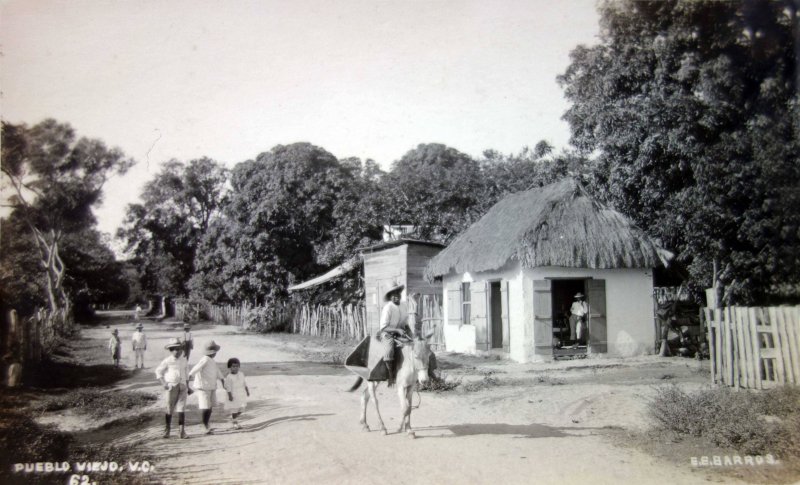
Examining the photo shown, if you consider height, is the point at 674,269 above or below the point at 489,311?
above

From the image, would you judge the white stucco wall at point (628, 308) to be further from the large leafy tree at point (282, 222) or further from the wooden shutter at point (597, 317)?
the large leafy tree at point (282, 222)

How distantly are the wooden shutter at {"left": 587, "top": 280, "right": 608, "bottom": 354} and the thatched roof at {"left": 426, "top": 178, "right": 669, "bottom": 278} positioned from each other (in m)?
0.63

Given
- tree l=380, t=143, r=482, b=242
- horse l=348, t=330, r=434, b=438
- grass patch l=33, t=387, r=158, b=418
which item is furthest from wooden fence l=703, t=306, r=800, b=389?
tree l=380, t=143, r=482, b=242

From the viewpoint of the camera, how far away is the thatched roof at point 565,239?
1176 centimetres

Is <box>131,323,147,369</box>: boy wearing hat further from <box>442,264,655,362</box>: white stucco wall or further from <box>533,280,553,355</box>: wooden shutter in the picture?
<box>533,280,553,355</box>: wooden shutter

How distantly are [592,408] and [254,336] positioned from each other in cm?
1403

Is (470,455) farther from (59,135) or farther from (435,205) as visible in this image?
(435,205)

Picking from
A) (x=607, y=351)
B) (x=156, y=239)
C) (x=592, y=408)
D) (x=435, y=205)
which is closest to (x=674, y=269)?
(x=607, y=351)

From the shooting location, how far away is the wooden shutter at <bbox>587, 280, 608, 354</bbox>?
1223 centimetres

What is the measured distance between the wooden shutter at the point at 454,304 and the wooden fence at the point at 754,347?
689 centimetres

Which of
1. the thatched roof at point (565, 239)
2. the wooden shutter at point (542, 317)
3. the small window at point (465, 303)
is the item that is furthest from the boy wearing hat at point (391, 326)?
the small window at point (465, 303)

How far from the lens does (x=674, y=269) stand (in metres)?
13.1

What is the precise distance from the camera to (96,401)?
24.7 feet

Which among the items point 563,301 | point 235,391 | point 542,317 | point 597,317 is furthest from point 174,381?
point 563,301
